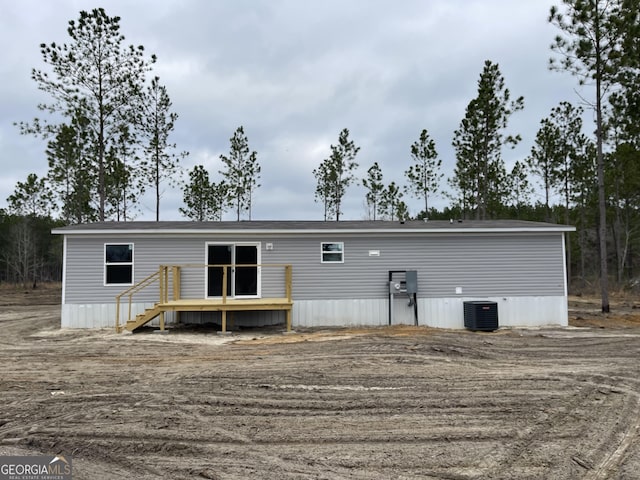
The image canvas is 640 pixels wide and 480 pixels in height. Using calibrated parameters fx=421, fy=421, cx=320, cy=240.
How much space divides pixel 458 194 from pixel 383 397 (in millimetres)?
25798

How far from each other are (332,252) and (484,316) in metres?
4.46

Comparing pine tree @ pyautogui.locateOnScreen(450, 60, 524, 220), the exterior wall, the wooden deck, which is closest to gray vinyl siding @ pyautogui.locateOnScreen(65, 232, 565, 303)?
the exterior wall

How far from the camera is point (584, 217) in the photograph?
28.6 metres

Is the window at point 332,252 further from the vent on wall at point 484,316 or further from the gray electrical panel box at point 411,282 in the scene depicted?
the vent on wall at point 484,316

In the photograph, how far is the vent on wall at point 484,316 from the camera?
1130cm

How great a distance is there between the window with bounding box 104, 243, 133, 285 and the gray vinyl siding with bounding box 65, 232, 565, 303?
147mm

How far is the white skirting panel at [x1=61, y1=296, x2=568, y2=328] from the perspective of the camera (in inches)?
466

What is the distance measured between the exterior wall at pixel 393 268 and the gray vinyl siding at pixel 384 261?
3 centimetres

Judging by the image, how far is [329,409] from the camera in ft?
16.0

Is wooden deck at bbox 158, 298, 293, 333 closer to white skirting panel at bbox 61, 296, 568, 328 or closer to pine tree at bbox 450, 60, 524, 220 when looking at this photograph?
white skirting panel at bbox 61, 296, 568, 328

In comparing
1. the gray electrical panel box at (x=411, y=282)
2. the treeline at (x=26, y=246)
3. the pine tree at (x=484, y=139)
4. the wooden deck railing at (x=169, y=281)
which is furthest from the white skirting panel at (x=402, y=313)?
the treeline at (x=26, y=246)

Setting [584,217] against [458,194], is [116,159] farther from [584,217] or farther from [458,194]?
[584,217]

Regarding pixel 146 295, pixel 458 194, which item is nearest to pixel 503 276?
pixel 146 295

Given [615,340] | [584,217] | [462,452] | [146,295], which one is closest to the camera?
[462,452]
